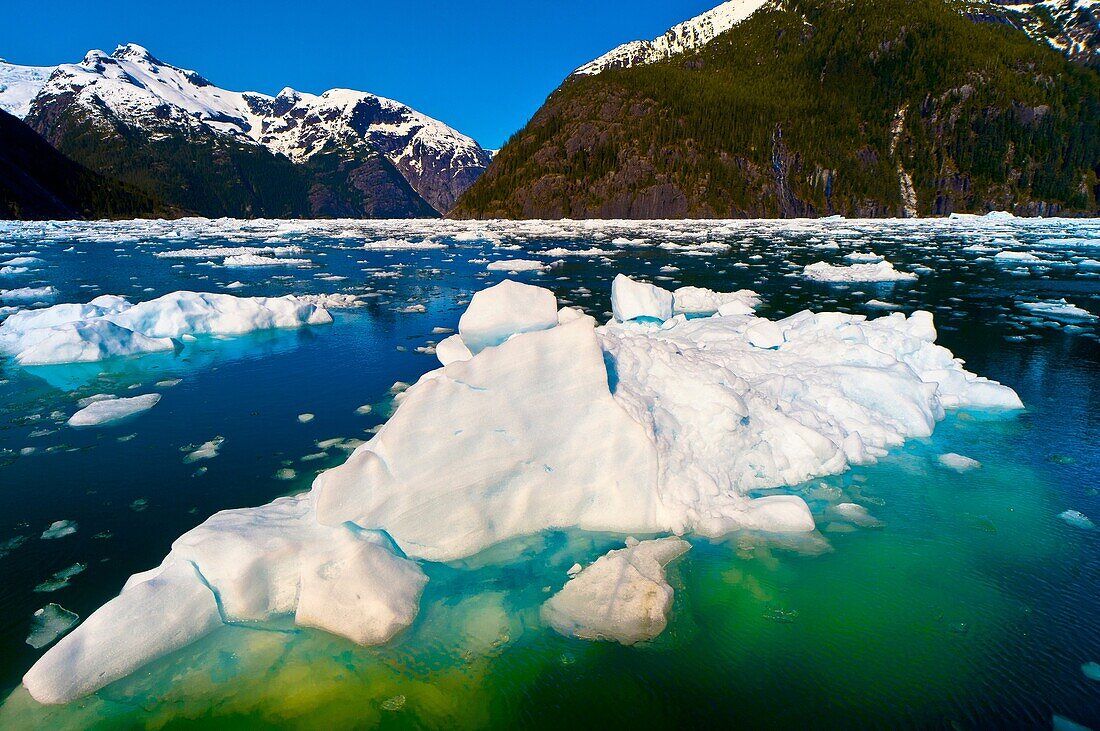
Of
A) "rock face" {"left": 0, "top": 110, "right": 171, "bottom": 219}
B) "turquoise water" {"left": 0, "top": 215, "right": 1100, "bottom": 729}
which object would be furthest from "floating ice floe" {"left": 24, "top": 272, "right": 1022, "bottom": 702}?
"rock face" {"left": 0, "top": 110, "right": 171, "bottom": 219}

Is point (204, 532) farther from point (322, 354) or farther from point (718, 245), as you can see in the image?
point (718, 245)

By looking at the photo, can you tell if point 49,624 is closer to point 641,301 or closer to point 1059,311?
point 641,301

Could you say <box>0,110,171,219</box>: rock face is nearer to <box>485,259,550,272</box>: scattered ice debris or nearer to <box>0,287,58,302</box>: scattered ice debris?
<box>0,287,58,302</box>: scattered ice debris

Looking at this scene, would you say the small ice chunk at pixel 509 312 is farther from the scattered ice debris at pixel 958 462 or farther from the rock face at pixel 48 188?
the rock face at pixel 48 188

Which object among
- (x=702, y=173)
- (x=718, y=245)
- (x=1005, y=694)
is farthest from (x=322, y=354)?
(x=702, y=173)

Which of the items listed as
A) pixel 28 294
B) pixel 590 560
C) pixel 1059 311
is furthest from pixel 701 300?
pixel 28 294
